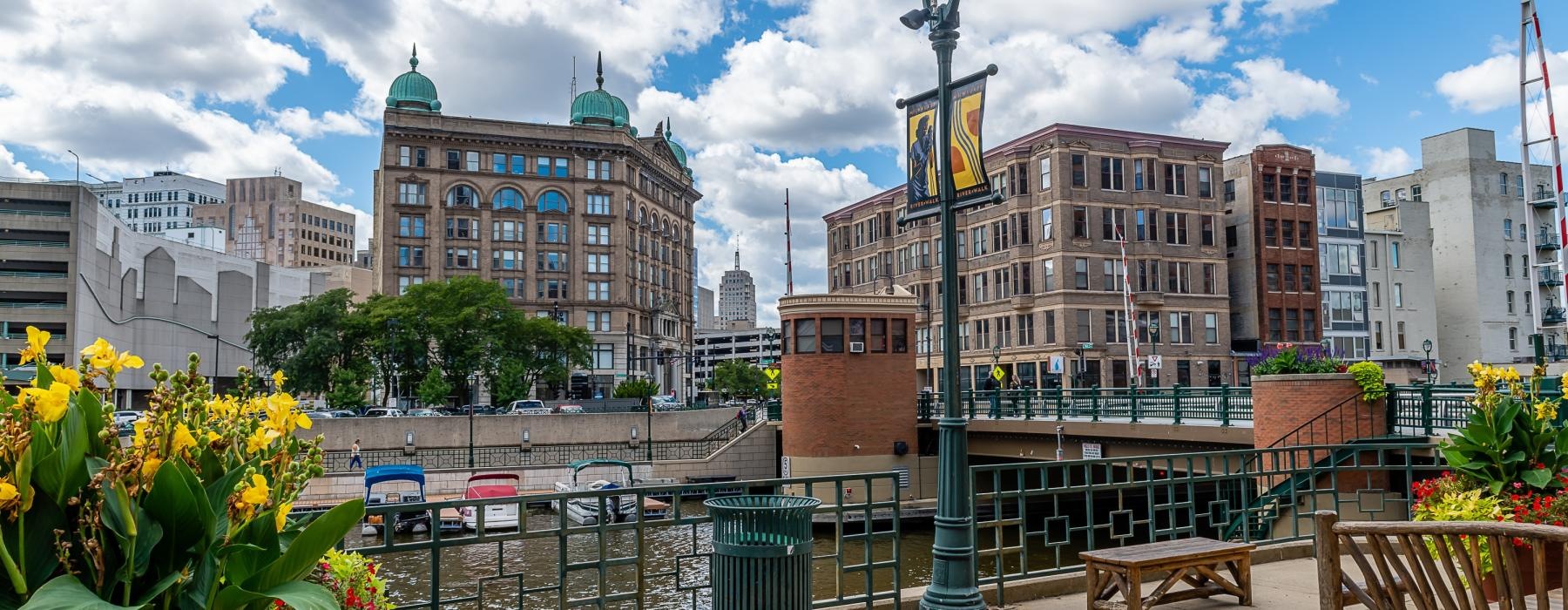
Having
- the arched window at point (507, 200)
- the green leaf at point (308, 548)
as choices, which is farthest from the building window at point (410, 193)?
the green leaf at point (308, 548)

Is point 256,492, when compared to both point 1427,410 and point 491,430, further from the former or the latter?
point 491,430

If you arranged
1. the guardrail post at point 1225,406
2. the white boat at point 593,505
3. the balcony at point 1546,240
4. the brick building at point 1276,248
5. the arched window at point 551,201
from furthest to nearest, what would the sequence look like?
the arched window at point 551,201 < the brick building at point 1276,248 < the balcony at point 1546,240 < the white boat at point 593,505 < the guardrail post at point 1225,406

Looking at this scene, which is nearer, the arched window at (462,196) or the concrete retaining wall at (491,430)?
the concrete retaining wall at (491,430)

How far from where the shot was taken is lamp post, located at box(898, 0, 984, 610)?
8773 mm

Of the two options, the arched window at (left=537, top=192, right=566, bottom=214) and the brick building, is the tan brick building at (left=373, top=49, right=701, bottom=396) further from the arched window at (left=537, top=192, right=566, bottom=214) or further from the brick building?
the brick building

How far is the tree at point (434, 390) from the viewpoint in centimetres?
6412

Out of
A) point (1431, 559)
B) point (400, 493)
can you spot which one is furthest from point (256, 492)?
point (400, 493)

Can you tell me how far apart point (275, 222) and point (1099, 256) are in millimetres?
146122

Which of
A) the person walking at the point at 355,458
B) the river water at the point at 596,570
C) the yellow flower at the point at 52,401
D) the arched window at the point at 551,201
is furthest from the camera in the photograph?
the arched window at the point at 551,201

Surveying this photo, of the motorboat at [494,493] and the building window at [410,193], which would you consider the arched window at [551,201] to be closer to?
the building window at [410,193]

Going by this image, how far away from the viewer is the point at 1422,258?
73.0 meters

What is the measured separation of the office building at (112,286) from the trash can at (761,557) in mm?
70779

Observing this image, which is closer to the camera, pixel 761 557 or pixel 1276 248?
pixel 761 557

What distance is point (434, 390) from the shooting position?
64.1m
